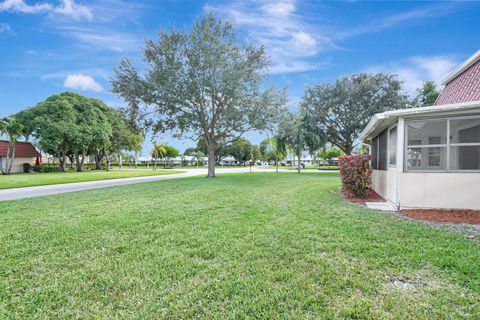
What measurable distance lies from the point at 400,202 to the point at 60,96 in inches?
1399

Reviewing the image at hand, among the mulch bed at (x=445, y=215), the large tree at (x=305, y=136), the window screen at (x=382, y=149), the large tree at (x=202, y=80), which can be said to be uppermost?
the large tree at (x=202, y=80)

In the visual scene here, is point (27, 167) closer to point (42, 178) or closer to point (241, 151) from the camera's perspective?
point (42, 178)

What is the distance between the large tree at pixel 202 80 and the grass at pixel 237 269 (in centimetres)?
1337

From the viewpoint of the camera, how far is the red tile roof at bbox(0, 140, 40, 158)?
92.5 ft

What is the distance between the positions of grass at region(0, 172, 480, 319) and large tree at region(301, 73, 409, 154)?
→ 22.8 meters

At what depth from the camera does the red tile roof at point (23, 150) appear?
2819cm

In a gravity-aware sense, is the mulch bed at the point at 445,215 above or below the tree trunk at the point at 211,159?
below

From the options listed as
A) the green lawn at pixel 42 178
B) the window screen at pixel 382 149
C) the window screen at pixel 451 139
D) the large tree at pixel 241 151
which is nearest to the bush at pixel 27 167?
the green lawn at pixel 42 178

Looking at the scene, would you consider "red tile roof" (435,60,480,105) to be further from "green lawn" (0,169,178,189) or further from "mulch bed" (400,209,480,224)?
"green lawn" (0,169,178,189)

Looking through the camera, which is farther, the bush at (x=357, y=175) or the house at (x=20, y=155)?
the house at (x=20, y=155)

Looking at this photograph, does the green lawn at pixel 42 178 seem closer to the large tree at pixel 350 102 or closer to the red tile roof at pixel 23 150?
the red tile roof at pixel 23 150

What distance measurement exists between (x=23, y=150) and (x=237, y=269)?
123 ft

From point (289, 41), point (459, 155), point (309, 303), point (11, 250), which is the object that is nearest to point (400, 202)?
point (459, 155)

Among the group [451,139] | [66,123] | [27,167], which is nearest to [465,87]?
[451,139]
